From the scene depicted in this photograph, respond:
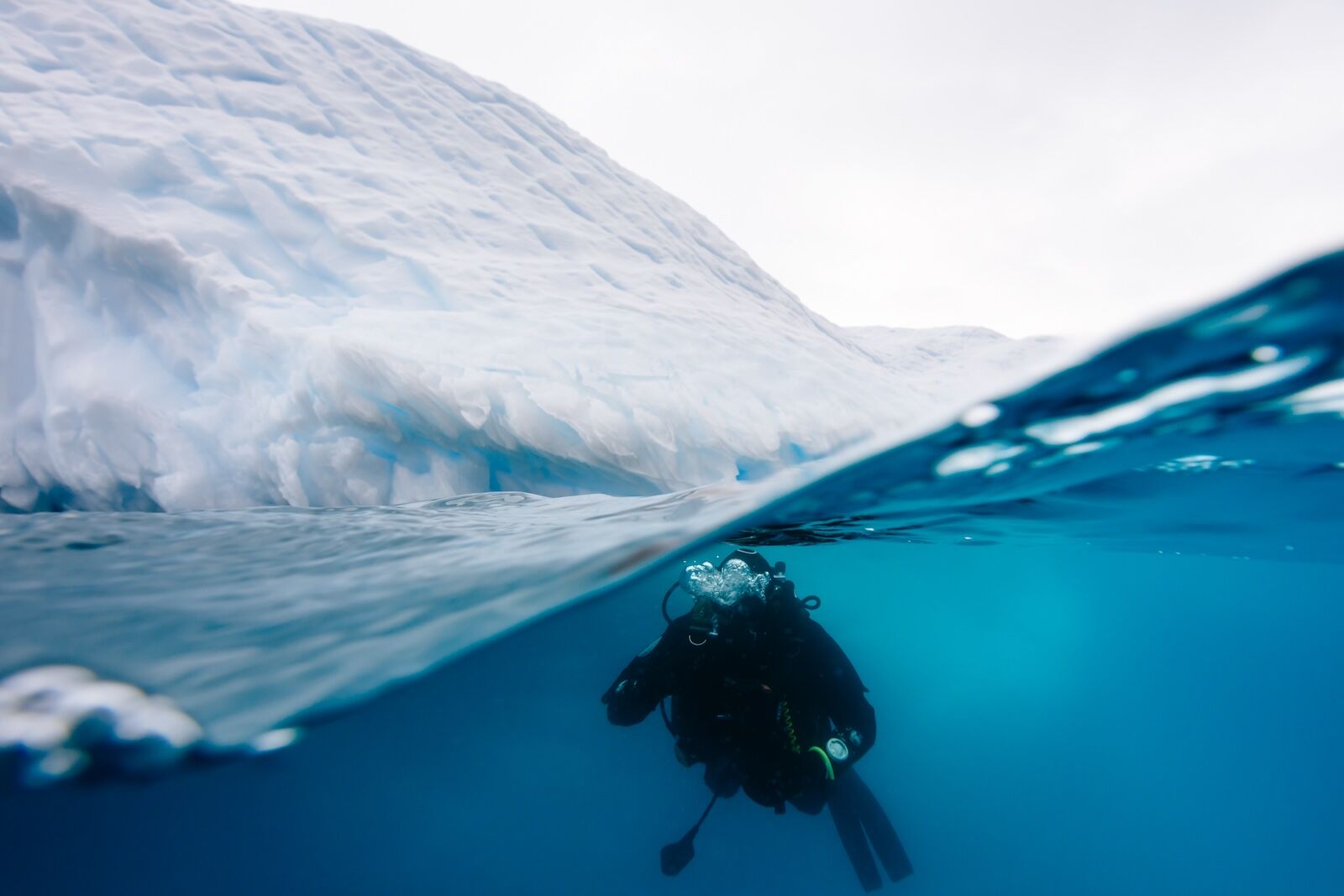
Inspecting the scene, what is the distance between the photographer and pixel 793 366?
7.18 meters

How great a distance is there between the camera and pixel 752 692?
19.8 feet

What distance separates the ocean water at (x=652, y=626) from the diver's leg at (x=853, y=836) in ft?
12.6

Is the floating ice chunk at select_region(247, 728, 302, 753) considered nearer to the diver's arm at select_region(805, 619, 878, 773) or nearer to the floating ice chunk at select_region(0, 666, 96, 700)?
the floating ice chunk at select_region(0, 666, 96, 700)

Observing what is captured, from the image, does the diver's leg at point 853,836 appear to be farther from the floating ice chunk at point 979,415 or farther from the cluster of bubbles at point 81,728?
the cluster of bubbles at point 81,728

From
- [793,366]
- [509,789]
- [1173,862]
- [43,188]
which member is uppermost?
[43,188]

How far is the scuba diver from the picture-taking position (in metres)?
5.89

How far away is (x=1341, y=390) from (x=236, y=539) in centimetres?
823

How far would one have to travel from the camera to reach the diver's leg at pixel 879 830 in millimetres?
7770

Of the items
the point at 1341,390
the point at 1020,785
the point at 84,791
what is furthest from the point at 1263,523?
the point at 1020,785

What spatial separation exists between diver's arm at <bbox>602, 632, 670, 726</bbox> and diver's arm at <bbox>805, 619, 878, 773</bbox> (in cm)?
184

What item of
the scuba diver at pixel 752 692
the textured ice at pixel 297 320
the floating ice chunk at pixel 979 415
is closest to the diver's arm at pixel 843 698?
the scuba diver at pixel 752 692

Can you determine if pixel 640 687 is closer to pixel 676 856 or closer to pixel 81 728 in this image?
pixel 676 856

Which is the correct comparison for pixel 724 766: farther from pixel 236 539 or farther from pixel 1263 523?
pixel 1263 523

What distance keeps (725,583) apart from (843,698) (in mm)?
1900
